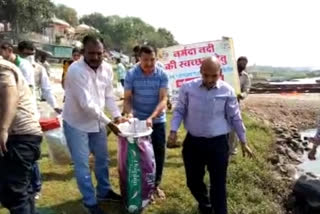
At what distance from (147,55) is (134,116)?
759mm

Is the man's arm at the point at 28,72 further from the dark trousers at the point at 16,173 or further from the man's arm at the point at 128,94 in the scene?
the dark trousers at the point at 16,173

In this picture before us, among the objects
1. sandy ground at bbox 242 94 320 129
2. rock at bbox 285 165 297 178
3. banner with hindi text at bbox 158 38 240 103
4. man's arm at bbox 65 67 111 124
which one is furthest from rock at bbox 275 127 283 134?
man's arm at bbox 65 67 111 124

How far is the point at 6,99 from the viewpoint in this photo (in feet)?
13.7

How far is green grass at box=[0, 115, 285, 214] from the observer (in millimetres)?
6086

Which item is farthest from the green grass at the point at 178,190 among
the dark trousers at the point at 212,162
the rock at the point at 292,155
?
the rock at the point at 292,155

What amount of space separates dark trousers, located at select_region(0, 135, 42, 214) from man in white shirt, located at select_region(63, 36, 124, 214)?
898mm

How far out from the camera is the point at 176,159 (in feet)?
29.0

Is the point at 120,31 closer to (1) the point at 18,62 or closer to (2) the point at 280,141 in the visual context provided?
(2) the point at 280,141

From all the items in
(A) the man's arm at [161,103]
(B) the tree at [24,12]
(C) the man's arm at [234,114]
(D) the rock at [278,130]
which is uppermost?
(B) the tree at [24,12]

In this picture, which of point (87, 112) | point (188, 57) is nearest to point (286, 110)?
point (188, 57)

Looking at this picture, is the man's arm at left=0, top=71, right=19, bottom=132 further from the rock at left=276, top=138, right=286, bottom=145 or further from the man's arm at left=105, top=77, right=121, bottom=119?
the rock at left=276, top=138, right=286, bottom=145

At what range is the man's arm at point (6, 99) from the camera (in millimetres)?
4172

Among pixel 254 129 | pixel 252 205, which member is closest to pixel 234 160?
pixel 252 205

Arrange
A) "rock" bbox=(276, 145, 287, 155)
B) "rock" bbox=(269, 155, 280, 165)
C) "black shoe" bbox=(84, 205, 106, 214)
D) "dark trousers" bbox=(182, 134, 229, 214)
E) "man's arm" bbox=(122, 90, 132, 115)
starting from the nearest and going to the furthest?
"black shoe" bbox=(84, 205, 106, 214) → "dark trousers" bbox=(182, 134, 229, 214) → "man's arm" bbox=(122, 90, 132, 115) → "rock" bbox=(269, 155, 280, 165) → "rock" bbox=(276, 145, 287, 155)
